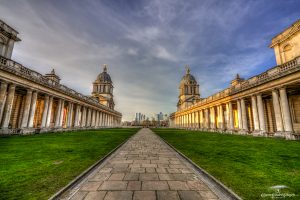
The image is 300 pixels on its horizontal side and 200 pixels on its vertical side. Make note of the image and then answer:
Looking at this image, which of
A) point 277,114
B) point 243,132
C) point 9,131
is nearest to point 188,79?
point 243,132

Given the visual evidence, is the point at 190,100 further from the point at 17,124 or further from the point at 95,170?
the point at 95,170

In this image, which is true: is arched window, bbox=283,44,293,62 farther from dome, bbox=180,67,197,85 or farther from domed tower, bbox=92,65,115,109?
domed tower, bbox=92,65,115,109

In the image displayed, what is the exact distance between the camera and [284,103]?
1862 centimetres

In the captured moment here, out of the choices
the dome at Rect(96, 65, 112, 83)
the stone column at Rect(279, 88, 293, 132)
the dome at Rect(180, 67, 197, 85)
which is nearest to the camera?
the stone column at Rect(279, 88, 293, 132)

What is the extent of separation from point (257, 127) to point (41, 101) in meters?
40.6

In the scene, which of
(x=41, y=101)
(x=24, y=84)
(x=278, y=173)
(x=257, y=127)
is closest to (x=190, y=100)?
(x=257, y=127)

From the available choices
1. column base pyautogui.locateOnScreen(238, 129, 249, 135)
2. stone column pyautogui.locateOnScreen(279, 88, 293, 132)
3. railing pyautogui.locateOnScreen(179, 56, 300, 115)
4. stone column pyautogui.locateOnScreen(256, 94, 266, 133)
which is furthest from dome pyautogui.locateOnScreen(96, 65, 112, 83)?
stone column pyautogui.locateOnScreen(279, 88, 293, 132)

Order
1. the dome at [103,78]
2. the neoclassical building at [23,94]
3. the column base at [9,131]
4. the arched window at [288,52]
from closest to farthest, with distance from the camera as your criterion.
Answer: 1. the column base at [9,131]
2. the neoclassical building at [23,94]
3. the arched window at [288,52]
4. the dome at [103,78]

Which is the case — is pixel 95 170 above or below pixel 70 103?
below

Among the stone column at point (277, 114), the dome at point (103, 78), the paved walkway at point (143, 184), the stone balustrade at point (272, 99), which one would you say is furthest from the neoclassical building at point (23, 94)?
the dome at point (103, 78)

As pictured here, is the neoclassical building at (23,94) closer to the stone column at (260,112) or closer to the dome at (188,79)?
the stone column at (260,112)

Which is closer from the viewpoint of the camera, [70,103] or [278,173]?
[278,173]

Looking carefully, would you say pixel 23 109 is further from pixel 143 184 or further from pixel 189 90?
pixel 189 90

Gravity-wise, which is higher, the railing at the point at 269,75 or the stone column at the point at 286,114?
the railing at the point at 269,75
